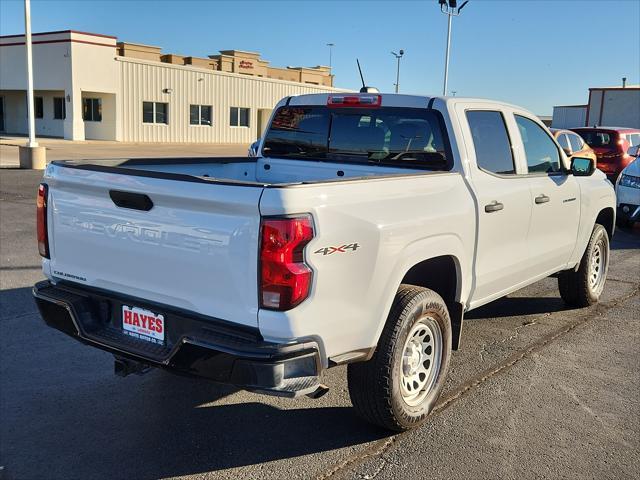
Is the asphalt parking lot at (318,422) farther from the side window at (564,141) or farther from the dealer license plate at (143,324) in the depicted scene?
the side window at (564,141)

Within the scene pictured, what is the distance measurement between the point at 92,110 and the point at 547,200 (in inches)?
1421

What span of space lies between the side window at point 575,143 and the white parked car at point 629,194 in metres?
4.13

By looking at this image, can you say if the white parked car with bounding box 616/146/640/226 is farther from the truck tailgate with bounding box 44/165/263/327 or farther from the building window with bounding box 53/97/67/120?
the building window with bounding box 53/97/67/120

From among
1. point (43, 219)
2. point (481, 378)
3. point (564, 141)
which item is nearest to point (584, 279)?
point (481, 378)

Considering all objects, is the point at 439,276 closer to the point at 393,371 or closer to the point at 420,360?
the point at 420,360

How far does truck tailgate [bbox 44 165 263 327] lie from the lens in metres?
3.03

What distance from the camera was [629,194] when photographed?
38.4 feet

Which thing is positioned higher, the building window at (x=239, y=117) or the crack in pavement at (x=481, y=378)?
the building window at (x=239, y=117)

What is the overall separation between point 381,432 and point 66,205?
2253 mm

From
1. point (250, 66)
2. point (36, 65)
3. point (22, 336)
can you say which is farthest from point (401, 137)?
point (250, 66)

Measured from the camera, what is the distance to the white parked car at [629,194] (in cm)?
1157

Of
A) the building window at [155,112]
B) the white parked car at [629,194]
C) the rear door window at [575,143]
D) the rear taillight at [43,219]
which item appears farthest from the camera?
the building window at [155,112]

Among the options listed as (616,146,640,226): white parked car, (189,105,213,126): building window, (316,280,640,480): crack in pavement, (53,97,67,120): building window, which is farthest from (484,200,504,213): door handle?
(189,105,213,126): building window

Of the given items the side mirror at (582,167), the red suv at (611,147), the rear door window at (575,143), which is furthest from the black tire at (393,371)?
the red suv at (611,147)
